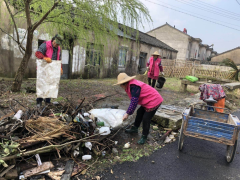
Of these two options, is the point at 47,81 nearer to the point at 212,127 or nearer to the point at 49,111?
the point at 49,111

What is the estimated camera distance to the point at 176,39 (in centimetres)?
3031

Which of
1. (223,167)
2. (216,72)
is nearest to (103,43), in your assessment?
(223,167)

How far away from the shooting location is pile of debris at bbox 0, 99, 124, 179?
2.28 m

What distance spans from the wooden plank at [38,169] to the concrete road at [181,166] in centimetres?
80

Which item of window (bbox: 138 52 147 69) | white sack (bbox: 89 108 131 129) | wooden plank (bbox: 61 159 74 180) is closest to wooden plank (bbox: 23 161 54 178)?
wooden plank (bbox: 61 159 74 180)

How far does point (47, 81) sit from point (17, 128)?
1.71m

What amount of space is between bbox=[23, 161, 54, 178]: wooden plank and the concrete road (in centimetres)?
80

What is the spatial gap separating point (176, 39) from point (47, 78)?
98.4 feet

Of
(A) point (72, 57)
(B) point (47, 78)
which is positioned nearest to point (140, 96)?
(B) point (47, 78)

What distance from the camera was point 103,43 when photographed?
18.4 ft

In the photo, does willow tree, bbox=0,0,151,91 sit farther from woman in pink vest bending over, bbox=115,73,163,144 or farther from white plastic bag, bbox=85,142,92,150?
white plastic bag, bbox=85,142,92,150

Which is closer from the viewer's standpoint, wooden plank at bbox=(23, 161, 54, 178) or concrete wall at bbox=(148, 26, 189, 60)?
wooden plank at bbox=(23, 161, 54, 178)

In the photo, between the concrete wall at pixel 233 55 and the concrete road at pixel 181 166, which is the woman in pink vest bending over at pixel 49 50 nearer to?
the concrete road at pixel 181 166

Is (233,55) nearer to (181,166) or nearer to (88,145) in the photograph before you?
(181,166)
